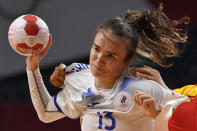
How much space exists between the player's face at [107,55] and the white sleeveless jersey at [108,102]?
9 cm

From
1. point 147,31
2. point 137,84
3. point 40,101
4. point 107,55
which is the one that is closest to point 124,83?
point 137,84

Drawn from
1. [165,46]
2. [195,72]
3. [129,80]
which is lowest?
[195,72]

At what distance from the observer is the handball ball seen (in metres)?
1.84

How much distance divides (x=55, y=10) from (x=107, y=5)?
1.56 ft

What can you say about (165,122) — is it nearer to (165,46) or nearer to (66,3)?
(165,46)

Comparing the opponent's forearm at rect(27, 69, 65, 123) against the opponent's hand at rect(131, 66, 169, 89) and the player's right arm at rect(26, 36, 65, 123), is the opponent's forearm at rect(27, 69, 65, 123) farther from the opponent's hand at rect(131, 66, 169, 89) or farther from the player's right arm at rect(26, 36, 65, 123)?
the opponent's hand at rect(131, 66, 169, 89)

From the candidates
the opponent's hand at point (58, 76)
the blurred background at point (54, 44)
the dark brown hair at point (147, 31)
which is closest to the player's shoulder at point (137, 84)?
the dark brown hair at point (147, 31)

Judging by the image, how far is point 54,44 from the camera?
369 centimetres

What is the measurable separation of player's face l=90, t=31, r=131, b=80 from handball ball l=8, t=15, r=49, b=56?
25cm

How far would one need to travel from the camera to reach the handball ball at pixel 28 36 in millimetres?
1845

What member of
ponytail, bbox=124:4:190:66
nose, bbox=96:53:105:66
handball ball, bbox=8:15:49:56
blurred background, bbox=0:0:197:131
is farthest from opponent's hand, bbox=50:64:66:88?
blurred background, bbox=0:0:197:131

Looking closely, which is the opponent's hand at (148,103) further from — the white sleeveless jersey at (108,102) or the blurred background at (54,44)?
the blurred background at (54,44)

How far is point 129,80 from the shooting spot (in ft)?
6.14

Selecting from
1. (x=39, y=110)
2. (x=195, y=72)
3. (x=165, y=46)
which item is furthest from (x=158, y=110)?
(x=195, y=72)
